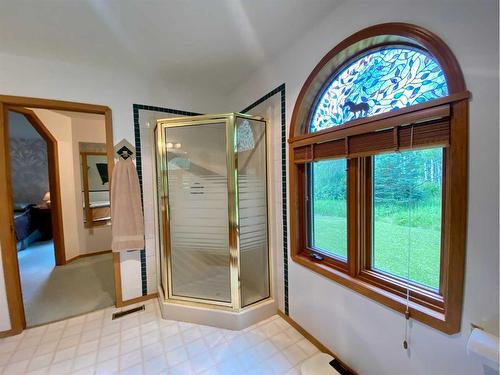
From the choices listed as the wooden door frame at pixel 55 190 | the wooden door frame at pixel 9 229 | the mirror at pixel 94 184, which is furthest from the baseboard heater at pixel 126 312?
the mirror at pixel 94 184

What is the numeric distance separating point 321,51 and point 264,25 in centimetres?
44

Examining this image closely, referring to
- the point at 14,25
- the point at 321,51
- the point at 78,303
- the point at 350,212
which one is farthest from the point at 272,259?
the point at 14,25

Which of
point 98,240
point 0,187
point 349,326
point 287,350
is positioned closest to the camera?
point 349,326

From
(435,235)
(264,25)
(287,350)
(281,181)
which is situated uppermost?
(264,25)

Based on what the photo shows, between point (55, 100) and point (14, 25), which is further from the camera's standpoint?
point (55, 100)

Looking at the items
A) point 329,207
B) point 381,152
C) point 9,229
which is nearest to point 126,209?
point 9,229

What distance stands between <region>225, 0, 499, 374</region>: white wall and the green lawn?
7.9 inches

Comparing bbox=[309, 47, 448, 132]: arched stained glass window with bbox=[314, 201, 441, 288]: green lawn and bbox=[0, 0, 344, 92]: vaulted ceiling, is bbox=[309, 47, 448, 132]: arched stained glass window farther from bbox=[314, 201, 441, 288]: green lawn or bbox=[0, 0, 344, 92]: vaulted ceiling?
bbox=[314, 201, 441, 288]: green lawn

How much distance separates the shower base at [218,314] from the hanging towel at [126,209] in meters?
0.68

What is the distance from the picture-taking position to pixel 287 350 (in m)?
1.62

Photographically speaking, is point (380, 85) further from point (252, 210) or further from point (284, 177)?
point (252, 210)

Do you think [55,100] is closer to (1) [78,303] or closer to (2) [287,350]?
(1) [78,303]

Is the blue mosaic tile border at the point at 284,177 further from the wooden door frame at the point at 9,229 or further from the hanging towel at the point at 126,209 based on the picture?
the wooden door frame at the point at 9,229

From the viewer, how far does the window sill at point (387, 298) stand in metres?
0.98
